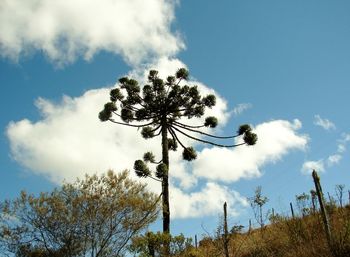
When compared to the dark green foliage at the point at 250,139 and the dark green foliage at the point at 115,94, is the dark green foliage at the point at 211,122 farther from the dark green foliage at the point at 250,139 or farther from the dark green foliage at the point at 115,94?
the dark green foliage at the point at 115,94

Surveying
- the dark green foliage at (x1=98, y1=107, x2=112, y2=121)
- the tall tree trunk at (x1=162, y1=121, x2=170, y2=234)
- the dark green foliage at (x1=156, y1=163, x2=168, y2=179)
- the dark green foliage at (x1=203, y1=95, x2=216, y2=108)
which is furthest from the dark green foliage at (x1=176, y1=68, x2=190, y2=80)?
the dark green foliage at (x1=156, y1=163, x2=168, y2=179)

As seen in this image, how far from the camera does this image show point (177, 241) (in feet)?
59.7

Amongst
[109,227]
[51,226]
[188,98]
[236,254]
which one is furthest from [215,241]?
[188,98]

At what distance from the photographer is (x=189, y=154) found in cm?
2697

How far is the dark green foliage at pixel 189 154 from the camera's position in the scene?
1059 inches

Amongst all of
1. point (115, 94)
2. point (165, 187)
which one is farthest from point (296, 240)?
point (115, 94)

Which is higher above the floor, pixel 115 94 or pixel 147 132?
pixel 115 94

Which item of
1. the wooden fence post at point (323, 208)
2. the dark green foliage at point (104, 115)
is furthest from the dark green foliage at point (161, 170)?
the wooden fence post at point (323, 208)

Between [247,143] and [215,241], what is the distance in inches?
353

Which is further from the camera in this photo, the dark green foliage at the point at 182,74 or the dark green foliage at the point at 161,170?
Answer: the dark green foliage at the point at 182,74

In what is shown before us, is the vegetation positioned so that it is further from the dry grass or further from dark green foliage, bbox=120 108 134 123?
dark green foliage, bbox=120 108 134 123

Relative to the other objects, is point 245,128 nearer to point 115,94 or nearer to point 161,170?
point 161,170

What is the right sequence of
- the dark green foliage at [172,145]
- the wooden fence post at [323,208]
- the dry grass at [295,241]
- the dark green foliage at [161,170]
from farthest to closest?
the dark green foliage at [172,145] < the dark green foliage at [161,170] < the dry grass at [295,241] < the wooden fence post at [323,208]

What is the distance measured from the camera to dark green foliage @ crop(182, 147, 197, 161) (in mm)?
26906
